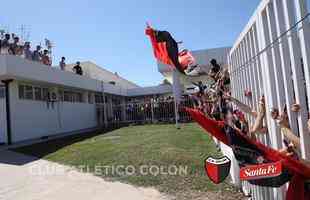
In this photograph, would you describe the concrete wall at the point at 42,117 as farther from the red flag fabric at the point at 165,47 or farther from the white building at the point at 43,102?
the red flag fabric at the point at 165,47

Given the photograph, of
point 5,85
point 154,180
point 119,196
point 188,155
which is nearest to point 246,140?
point 119,196

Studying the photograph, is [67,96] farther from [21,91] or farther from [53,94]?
[21,91]

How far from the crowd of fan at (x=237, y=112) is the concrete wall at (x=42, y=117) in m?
13.4

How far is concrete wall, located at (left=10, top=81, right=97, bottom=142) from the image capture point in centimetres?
1672

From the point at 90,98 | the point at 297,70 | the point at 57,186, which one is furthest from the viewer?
the point at 90,98

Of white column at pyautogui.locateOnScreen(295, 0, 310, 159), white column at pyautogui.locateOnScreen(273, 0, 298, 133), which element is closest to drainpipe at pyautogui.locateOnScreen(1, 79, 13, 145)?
white column at pyautogui.locateOnScreen(273, 0, 298, 133)

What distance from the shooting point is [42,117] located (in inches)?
752

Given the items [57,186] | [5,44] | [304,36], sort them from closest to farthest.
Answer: [304,36], [57,186], [5,44]

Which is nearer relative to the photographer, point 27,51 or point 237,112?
point 237,112

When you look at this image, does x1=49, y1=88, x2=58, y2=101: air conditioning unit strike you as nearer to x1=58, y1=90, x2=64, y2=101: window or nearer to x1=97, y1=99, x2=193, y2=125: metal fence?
x1=58, y1=90, x2=64, y2=101: window

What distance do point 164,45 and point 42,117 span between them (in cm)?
1649

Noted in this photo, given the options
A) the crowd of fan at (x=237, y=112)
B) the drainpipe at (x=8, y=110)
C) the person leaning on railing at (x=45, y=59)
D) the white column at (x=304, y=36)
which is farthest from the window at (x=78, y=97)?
the white column at (x=304, y=36)

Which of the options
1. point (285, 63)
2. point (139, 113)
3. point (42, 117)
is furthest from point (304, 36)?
point (139, 113)

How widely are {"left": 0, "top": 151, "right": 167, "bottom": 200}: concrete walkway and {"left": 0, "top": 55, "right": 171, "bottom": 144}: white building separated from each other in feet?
21.5
